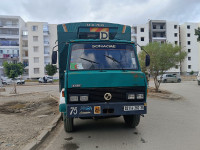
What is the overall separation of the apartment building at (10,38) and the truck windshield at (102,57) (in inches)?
1867

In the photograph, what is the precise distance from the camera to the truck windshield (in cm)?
475

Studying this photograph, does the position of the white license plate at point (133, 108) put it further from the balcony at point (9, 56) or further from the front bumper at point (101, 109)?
the balcony at point (9, 56)

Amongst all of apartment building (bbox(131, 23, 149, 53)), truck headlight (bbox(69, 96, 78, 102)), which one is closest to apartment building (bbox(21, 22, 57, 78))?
apartment building (bbox(131, 23, 149, 53))

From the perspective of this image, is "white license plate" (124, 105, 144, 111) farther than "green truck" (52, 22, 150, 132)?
Yes

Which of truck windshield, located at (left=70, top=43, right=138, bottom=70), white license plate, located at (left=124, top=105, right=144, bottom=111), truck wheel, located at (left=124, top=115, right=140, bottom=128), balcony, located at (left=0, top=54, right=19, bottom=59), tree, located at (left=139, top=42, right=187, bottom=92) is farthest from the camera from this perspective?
balcony, located at (left=0, top=54, right=19, bottom=59)

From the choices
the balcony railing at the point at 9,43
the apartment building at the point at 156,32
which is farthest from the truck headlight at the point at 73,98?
the apartment building at the point at 156,32

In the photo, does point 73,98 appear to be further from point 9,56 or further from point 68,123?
point 9,56

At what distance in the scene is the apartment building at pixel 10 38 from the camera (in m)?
46.5

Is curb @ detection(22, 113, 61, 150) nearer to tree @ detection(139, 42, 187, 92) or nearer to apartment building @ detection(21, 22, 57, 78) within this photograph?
tree @ detection(139, 42, 187, 92)

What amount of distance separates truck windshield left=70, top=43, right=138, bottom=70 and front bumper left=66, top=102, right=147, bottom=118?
3.36ft

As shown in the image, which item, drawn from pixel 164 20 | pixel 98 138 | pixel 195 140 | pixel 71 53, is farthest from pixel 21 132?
pixel 164 20

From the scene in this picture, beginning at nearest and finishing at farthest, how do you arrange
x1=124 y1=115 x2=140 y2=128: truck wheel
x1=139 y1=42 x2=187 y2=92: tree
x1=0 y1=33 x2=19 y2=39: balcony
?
x1=124 y1=115 x2=140 y2=128: truck wheel, x1=139 y1=42 x2=187 y2=92: tree, x1=0 y1=33 x2=19 y2=39: balcony

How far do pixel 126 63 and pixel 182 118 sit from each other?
3.77 meters

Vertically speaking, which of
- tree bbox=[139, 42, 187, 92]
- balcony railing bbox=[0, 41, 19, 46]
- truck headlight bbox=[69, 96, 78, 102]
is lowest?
truck headlight bbox=[69, 96, 78, 102]
